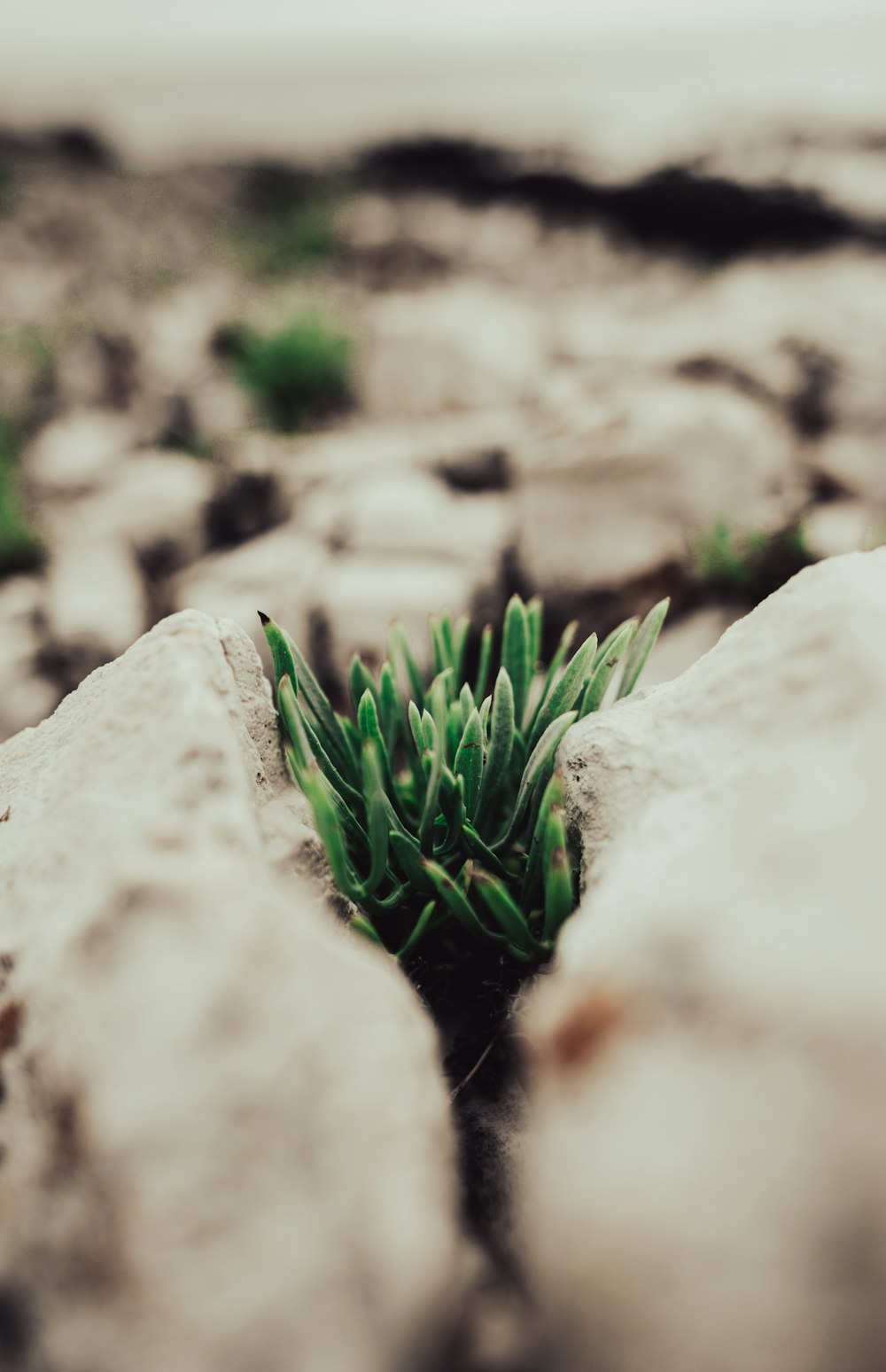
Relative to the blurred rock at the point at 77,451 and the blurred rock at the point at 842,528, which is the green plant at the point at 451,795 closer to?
the blurred rock at the point at 842,528

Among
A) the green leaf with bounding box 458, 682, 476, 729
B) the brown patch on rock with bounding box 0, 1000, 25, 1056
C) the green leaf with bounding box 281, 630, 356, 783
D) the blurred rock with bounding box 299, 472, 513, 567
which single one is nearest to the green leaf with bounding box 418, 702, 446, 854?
the green leaf with bounding box 458, 682, 476, 729

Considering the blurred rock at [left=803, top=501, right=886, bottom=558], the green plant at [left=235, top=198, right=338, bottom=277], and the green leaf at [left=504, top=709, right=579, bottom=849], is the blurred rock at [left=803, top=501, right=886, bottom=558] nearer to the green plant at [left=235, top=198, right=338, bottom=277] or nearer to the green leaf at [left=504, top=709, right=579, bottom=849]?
the green leaf at [left=504, top=709, right=579, bottom=849]

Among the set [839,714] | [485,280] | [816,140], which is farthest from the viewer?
[485,280]

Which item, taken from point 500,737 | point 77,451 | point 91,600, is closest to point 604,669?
point 500,737

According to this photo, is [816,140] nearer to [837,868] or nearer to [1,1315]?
[837,868]

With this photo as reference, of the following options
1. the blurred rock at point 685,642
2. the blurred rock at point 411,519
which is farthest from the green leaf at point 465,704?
the blurred rock at point 411,519

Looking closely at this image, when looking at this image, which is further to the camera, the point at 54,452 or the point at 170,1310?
the point at 54,452

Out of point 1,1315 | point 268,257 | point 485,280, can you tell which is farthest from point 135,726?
point 268,257

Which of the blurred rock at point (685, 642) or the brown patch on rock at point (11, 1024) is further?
the blurred rock at point (685, 642)
